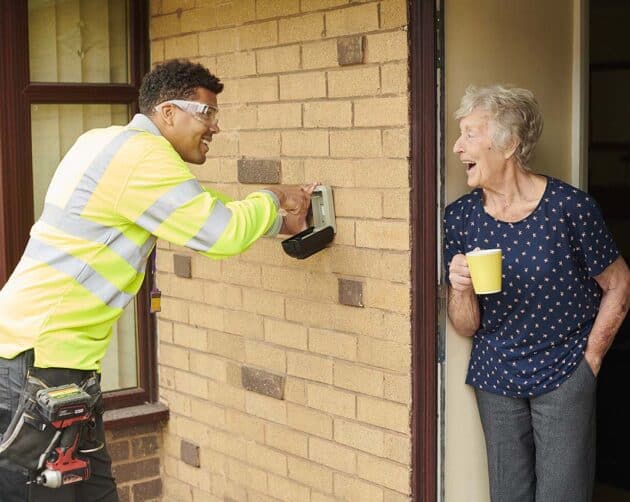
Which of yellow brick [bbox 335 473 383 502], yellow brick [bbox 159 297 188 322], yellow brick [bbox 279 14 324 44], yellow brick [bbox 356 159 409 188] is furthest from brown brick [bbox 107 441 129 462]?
yellow brick [bbox 279 14 324 44]

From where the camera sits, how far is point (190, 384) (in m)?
5.56

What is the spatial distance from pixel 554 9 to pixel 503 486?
5.92 ft

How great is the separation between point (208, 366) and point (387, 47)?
69.9 inches

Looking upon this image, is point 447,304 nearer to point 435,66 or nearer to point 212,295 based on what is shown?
point 435,66

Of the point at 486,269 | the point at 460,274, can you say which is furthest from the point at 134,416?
the point at 486,269

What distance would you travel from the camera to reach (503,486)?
4332 mm

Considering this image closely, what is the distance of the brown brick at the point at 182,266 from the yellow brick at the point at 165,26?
99 cm

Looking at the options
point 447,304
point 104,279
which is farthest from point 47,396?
point 447,304

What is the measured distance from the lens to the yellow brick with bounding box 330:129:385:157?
440cm

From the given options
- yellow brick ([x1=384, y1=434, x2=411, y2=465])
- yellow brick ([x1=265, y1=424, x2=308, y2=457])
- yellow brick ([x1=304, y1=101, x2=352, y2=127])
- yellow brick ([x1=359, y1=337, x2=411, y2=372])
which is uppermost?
yellow brick ([x1=304, y1=101, x2=352, y2=127])

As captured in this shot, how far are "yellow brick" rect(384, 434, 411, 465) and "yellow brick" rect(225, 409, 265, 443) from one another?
775 millimetres

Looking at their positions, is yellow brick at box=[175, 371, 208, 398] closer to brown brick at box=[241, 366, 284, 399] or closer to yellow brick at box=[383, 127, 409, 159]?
brown brick at box=[241, 366, 284, 399]

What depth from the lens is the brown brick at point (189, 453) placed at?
556 cm

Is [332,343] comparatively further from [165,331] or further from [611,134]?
[611,134]
